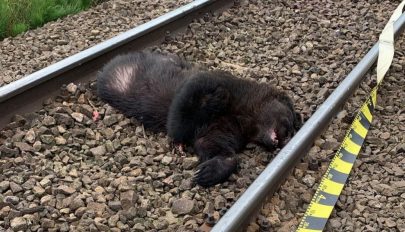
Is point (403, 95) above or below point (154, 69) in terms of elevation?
below

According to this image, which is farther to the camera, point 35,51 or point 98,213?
point 35,51

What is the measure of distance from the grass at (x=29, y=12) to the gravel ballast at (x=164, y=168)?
0.70m

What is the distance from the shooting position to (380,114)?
5.03 meters

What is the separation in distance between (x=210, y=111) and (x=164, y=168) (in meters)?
0.50

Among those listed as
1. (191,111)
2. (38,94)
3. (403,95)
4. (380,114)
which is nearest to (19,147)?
(38,94)

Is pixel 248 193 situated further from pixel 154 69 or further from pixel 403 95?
pixel 403 95

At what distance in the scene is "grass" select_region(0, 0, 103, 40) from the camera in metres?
6.54

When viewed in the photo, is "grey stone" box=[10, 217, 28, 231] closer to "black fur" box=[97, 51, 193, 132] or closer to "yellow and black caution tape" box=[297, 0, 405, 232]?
"black fur" box=[97, 51, 193, 132]

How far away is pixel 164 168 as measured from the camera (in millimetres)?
4133

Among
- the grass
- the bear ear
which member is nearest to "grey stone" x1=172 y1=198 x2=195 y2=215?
the bear ear

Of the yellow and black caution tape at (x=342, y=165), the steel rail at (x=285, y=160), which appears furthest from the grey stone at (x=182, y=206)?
the yellow and black caution tape at (x=342, y=165)

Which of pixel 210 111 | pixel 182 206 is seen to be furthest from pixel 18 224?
pixel 210 111

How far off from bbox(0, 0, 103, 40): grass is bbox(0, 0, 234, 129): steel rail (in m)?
1.46

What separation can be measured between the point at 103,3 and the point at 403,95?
3.46 m
